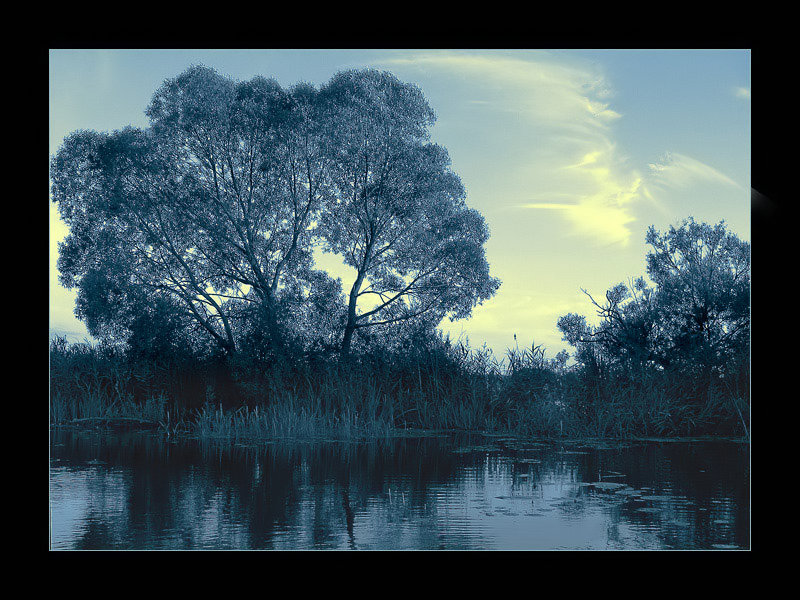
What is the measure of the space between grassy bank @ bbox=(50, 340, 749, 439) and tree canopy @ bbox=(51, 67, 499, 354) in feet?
5.68

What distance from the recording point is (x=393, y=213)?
55.4ft

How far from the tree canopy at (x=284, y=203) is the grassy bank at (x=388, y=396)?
1.73m

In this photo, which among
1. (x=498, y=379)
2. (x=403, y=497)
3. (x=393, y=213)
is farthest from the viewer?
(x=393, y=213)

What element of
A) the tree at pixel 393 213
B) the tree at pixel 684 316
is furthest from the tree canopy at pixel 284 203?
the tree at pixel 684 316

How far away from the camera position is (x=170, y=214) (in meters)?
17.0

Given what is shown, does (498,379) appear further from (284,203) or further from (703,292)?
(284,203)

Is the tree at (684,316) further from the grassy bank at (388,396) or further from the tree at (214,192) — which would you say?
the tree at (214,192)

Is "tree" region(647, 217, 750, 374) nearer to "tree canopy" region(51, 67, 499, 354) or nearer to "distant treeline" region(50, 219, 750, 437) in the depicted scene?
"distant treeline" region(50, 219, 750, 437)

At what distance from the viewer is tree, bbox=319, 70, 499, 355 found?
54.4ft

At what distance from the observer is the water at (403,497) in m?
5.28

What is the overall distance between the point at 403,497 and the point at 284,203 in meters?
11.3

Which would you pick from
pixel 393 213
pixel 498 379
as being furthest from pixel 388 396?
pixel 393 213
